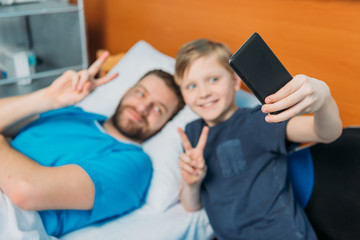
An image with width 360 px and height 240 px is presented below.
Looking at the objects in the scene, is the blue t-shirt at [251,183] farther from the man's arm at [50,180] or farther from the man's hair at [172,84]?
the man's arm at [50,180]

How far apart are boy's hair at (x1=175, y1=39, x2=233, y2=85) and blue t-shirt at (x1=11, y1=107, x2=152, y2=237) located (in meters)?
0.29

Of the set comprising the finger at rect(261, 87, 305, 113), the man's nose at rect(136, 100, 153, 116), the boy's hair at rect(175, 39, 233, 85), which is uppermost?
the finger at rect(261, 87, 305, 113)

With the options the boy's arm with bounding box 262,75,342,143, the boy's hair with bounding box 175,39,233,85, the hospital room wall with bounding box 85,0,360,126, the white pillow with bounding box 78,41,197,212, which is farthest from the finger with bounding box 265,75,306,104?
the white pillow with bounding box 78,41,197,212

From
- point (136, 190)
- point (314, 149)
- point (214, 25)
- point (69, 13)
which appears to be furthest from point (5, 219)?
point (69, 13)

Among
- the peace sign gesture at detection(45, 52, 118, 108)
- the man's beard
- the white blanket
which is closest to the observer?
the white blanket

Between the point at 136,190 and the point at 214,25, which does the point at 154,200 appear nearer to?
the point at 136,190

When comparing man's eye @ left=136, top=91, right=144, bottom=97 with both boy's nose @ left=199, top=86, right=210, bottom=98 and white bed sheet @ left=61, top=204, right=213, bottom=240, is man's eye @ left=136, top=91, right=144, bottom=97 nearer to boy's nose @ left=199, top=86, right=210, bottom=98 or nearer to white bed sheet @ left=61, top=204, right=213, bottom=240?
A: boy's nose @ left=199, top=86, right=210, bottom=98

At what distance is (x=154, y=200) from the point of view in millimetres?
1010

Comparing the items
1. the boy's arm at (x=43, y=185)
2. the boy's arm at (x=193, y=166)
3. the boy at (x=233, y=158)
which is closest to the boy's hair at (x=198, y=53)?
the boy at (x=233, y=158)

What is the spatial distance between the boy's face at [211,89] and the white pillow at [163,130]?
16 cm

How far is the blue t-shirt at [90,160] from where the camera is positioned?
0.88 m

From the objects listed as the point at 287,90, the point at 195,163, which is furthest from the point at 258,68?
the point at 195,163

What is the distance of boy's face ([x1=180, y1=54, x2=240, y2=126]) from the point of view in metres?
0.97

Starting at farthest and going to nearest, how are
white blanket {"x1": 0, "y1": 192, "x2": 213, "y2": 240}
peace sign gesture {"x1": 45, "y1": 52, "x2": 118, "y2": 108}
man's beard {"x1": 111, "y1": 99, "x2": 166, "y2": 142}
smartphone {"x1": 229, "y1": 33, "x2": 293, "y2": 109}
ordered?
man's beard {"x1": 111, "y1": 99, "x2": 166, "y2": 142} < peace sign gesture {"x1": 45, "y1": 52, "x2": 118, "y2": 108} < white blanket {"x1": 0, "y1": 192, "x2": 213, "y2": 240} < smartphone {"x1": 229, "y1": 33, "x2": 293, "y2": 109}
